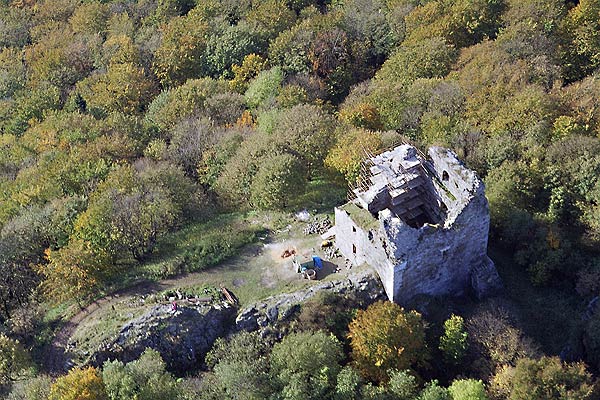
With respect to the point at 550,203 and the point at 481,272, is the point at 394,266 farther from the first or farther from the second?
the point at 550,203

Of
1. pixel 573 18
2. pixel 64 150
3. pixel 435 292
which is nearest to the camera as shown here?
pixel 435 292

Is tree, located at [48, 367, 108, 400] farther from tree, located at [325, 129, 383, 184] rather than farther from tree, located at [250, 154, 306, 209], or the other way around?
tree, located at [325, 129, 383, 184]

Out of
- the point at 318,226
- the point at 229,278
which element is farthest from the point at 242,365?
the point at 318,226

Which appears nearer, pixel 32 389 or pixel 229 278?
pixel 32 389

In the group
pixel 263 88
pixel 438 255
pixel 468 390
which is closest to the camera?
pixel 468 390

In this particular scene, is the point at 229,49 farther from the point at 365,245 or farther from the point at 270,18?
the point at 365,245

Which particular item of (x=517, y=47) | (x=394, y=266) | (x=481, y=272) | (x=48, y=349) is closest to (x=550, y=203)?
(x=481, y=272)
